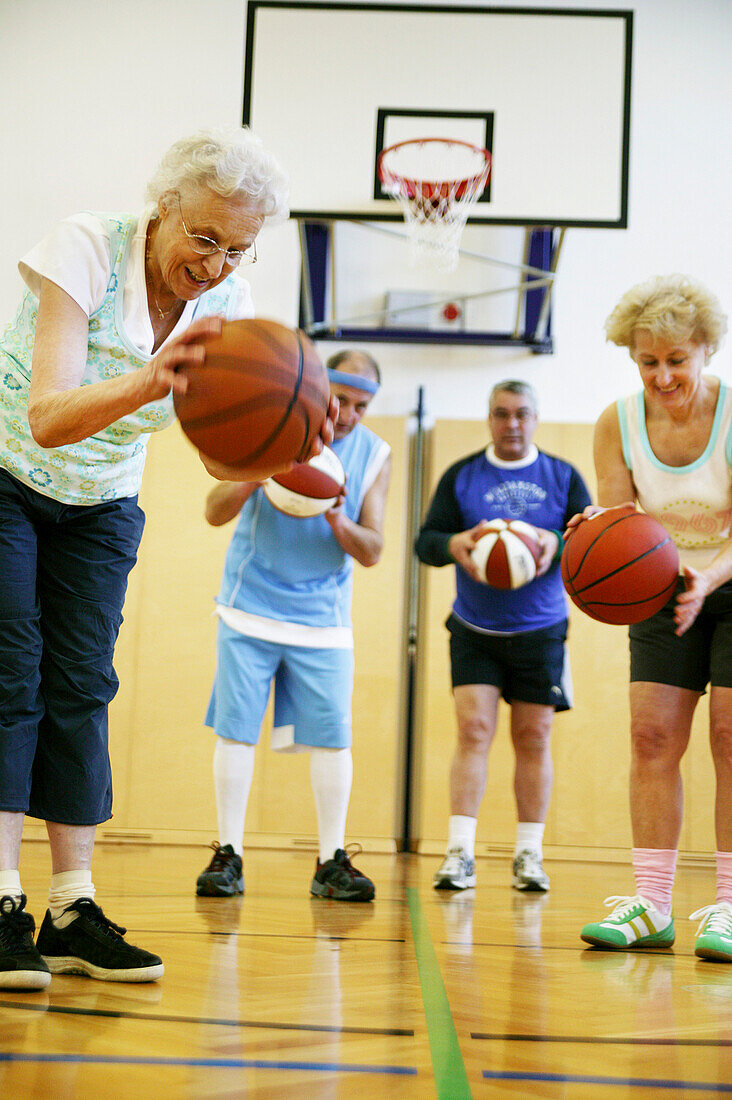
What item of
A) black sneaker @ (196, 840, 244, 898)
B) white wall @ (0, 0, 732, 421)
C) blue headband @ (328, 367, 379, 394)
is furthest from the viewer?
white wall @ (0, 0, 732, 421)

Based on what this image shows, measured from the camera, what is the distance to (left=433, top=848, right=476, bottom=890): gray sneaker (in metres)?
3.29

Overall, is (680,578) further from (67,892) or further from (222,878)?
(222,878)

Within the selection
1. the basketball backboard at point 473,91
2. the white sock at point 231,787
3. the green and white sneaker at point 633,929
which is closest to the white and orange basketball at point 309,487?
the white sock at point 231,787

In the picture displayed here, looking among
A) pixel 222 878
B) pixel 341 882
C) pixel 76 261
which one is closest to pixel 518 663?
pixel 341 882

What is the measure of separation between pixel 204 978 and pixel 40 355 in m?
1.02

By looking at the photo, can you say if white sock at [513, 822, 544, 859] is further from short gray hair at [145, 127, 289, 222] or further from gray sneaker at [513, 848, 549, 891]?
short gray hair at [145, 127, 289, 222]

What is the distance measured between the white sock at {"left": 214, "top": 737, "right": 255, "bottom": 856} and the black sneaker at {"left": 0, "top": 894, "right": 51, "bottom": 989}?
1.45 meters

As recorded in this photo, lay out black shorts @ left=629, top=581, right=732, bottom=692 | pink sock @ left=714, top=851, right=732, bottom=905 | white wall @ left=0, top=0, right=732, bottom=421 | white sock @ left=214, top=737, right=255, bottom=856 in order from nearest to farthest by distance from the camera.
Answer: pink sock @ left=714, top=851, right=732, bottom=905 < black shorts @ left=629, top=581, right=732, bottom=692 < white sock @ left=214, top=737, right=255, bottom=856 < white wall @ left=0, top=0, right=732, bottom=421

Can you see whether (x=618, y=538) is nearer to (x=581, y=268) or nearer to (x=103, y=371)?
(x=103, y=371)

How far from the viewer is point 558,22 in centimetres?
503

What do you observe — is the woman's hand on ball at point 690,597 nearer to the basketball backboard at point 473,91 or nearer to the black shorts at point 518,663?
the black shorts at point 518,663

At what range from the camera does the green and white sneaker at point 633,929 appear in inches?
86.7

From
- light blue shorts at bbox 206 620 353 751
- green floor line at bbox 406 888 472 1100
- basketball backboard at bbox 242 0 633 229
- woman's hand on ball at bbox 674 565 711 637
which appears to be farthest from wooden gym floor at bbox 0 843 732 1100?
basketball backboard at bbox 242 0 633 229

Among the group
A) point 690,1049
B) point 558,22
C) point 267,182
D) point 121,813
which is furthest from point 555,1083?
point 558,22
